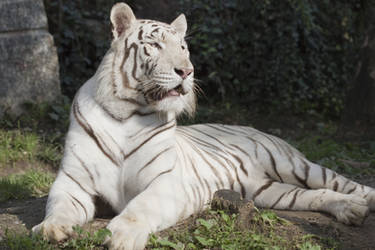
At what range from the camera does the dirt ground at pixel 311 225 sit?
3.07 metres

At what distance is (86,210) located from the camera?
124 inches

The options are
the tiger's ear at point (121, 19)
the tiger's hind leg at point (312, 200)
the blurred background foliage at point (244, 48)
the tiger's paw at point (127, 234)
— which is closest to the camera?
the tiger's paw at point (127, 234)

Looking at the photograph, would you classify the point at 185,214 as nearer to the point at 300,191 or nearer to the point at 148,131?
the point at 148,131

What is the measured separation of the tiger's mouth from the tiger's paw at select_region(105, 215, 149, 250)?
0.80 metres

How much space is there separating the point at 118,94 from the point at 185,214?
34.4 inches

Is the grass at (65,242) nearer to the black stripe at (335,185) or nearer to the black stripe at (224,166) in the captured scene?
the black stripe at (224,166)

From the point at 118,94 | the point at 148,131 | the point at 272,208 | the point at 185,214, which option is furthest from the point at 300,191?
the point at 118,94

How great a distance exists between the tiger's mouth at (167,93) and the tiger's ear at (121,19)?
0.47 meters

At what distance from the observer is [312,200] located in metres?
3.65

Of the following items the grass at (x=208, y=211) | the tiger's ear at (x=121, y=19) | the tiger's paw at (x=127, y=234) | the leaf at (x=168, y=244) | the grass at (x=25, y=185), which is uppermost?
the tiger's ear at (x=121, y=19)

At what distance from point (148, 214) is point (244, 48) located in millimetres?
5472

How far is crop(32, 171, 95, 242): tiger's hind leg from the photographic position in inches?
108

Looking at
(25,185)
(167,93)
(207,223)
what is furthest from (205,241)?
(25,185)

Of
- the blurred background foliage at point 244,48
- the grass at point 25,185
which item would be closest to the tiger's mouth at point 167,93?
the grass at point 25,185
